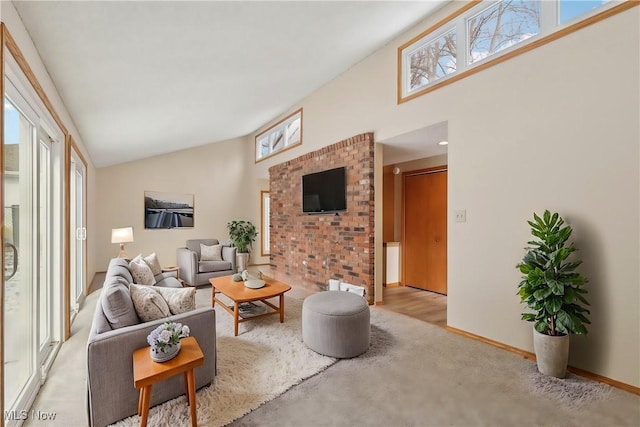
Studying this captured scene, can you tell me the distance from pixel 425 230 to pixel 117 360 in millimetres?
4441

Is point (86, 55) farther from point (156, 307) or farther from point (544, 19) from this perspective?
point (544, 19)

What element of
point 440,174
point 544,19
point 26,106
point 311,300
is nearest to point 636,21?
point 544,19

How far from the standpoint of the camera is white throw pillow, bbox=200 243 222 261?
5480 millimetres

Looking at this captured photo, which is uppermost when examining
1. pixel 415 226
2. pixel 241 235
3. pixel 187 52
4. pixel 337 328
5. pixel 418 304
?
pixel 187 52

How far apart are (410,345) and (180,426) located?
77.9 inches

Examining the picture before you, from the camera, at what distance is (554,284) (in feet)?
7.06

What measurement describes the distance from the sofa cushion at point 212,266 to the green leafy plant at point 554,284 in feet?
14.7

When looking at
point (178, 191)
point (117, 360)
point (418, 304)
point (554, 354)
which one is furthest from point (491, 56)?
point (178, 191)

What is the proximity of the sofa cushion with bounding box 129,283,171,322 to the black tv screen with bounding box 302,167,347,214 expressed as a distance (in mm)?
2731

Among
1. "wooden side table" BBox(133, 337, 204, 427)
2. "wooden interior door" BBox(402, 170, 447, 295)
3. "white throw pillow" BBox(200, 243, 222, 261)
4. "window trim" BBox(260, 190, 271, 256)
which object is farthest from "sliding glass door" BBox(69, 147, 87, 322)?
"wooden interior door" BBox(402, 170, 447, 295)

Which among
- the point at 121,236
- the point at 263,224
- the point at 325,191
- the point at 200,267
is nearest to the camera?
the point at 325,191

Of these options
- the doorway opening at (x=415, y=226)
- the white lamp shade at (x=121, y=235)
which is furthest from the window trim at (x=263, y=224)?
the doorway opening at (x=415, y=226)

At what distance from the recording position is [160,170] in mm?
6855
